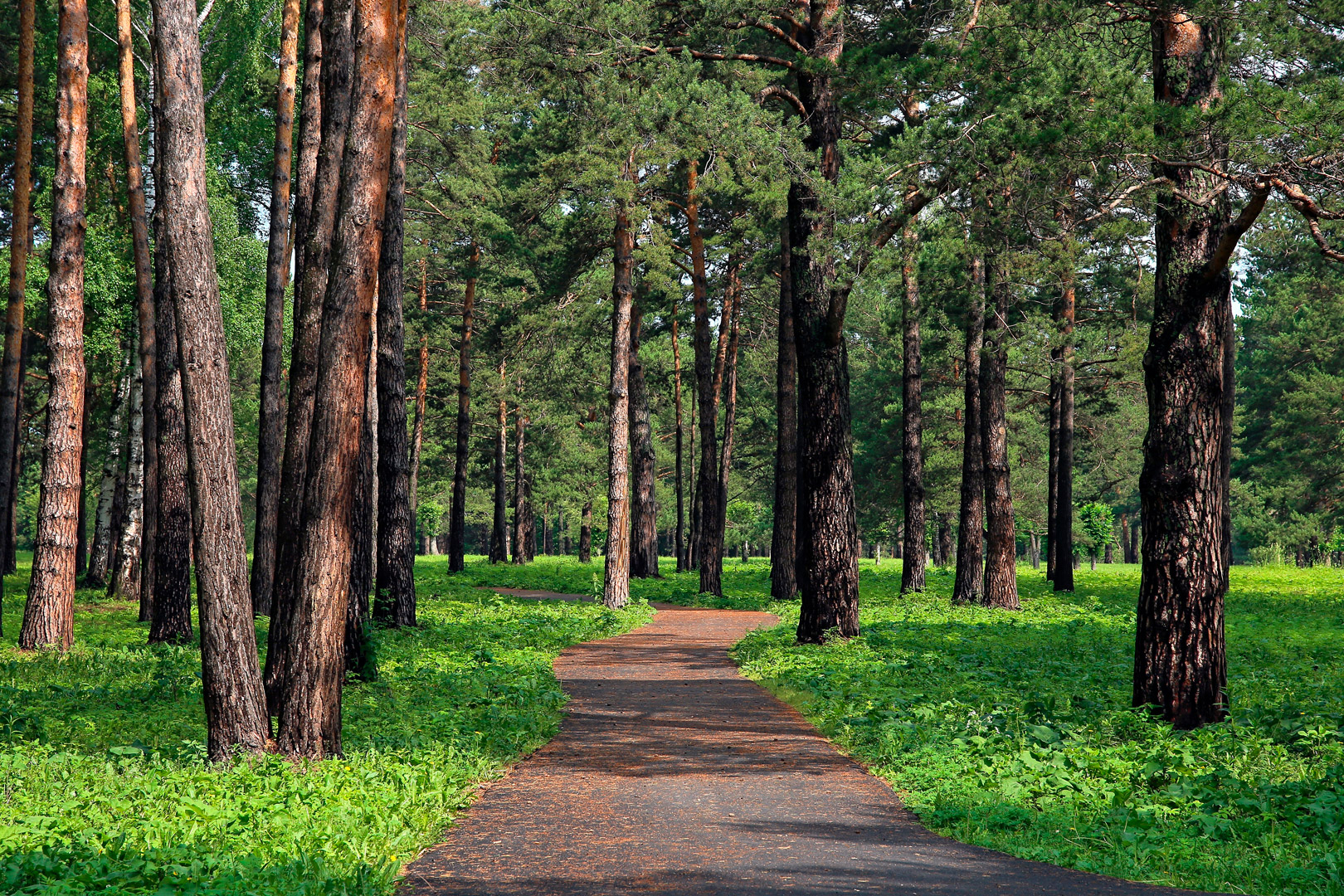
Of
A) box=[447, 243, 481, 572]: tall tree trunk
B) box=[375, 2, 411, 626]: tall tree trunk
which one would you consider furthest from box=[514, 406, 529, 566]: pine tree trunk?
box=[375, 2, 411, 626]: tall tree trunk

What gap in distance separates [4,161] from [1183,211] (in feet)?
86.8

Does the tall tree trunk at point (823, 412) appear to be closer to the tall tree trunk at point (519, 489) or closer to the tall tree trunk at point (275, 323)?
the tall tree trunk at point (275, 323)

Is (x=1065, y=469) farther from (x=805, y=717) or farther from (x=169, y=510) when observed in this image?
(x=169, y=510)

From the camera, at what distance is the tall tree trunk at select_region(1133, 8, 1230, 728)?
8.67 m

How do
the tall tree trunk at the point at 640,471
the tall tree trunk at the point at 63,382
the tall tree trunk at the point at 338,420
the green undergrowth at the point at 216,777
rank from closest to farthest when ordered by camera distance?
the green undergrowth at the point at 216,777
the tall tree trunk at the point at 338,420
the tall tree trunk at the point at 63,382
the tall tree trunk at the point at 640,471

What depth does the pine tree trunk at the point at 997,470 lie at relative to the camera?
798 inches

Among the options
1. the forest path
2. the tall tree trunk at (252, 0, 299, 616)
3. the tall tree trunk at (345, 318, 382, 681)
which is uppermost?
the tall tree trunk at (252, 0, 299, 616)

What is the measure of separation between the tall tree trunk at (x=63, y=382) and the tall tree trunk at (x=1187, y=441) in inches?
527

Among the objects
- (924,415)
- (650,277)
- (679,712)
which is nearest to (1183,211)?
(679,712)

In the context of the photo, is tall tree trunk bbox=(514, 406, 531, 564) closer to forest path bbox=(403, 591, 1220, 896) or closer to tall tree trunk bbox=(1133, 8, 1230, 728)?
forest path bbox=(403, 591, 1220, 896)

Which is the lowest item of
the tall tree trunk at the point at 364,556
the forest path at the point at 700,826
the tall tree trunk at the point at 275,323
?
the forest path at the point at 700,826

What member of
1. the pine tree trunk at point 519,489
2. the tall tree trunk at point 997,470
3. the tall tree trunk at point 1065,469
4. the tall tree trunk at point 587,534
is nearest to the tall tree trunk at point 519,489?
the pine tree trunk at point 519,489

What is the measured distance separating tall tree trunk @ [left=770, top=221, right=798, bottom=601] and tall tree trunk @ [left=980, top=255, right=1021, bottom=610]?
4.55m

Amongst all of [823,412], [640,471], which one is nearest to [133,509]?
[640,471]
